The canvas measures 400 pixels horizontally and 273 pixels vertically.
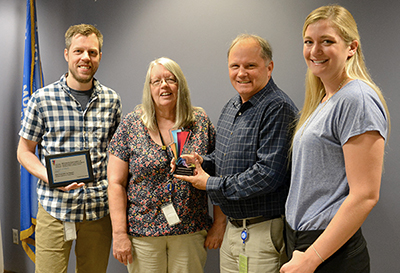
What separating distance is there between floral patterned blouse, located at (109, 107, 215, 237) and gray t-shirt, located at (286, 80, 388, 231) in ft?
2.43

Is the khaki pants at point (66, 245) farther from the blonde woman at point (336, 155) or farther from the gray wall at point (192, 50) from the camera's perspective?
the blonde woman at point (336, 155)

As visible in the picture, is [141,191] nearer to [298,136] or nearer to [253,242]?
[253,242]

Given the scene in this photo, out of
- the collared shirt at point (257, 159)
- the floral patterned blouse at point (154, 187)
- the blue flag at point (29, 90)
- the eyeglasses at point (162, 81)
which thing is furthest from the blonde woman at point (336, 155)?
the blue flag at point (29, 90)

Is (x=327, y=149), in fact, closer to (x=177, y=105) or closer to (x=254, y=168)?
(x=254, y=168)

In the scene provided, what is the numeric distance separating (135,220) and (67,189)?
47 centimetres

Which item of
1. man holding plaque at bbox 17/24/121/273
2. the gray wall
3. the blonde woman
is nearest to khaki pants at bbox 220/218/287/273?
the blonde woman

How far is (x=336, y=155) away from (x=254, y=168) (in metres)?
0.47

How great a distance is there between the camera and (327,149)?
1255 millimetres

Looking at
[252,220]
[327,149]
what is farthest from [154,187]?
[327,149]

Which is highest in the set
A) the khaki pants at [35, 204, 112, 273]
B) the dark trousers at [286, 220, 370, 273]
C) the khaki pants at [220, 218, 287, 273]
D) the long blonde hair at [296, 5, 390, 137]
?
the long blonde hair at [296, 5, 390, 137]

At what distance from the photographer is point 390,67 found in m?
1.94

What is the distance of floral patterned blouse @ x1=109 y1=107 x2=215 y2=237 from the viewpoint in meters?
1.98

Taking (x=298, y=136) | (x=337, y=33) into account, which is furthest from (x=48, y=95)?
(x=337, y=33)

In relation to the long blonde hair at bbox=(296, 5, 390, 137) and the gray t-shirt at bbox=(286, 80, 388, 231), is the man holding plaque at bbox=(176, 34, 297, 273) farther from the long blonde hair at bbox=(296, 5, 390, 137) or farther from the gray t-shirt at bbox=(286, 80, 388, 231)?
the long blonde hair at bbox=(296, 5, 390, 137)
